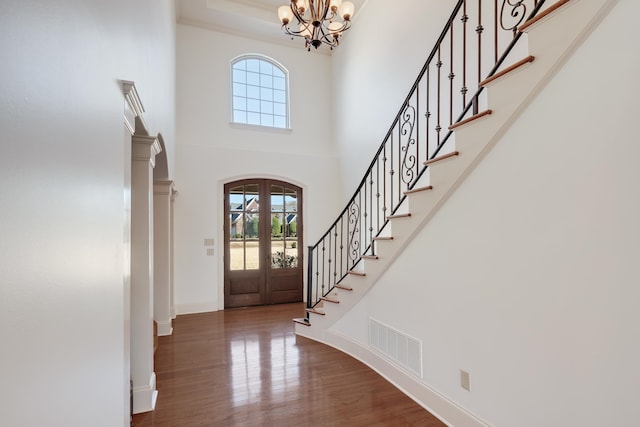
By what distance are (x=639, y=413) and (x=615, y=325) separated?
0.36 metres

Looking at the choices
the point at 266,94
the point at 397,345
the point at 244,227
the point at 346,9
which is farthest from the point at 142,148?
the point at 266,94

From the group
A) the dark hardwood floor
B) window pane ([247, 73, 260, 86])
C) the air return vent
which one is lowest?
the dark hardwood floor

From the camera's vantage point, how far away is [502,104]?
196 centimetres

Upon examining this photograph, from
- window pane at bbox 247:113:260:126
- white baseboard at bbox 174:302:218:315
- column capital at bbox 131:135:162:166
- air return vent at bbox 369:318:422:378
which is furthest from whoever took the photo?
window pane at bbox 247:113:260:126

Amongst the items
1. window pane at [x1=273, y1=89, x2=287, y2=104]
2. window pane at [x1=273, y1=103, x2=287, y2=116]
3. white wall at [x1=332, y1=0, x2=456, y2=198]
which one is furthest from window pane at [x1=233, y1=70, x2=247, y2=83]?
white wall at [x1=332, y1=0, x2=456, y2=198]

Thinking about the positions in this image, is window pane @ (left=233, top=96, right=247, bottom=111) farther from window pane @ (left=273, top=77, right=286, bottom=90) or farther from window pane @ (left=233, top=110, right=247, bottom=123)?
window pane @ (left=273, top=77, right=286, bottom=90)

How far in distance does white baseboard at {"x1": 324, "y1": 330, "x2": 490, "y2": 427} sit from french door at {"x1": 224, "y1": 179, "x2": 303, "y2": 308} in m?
2.57

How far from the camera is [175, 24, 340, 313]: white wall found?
5738 mm

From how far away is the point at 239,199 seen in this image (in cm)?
620

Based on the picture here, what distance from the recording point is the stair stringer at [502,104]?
1600 millimetres

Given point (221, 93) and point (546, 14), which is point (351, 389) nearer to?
point (546, 14)

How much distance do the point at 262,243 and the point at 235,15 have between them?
4.28 meters

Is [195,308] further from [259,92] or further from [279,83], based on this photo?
[279,83]

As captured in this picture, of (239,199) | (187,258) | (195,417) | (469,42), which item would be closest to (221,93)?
(239,199)
